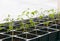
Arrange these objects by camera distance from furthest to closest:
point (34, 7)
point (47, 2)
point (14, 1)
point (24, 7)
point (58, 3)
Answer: point (58, 3) < point (47, 2) < point (34, 7) < point (24, 7) < point (14, 1)

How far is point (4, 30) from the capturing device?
190 cm

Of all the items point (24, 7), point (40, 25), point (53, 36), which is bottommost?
point (53, 36)

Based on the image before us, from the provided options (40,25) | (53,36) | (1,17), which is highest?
(1,17)

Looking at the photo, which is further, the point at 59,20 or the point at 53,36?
the point at 59,20

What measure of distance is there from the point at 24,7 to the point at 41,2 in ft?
1.74

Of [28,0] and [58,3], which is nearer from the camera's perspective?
[28,0]

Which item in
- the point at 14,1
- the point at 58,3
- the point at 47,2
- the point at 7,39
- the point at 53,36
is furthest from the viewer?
the point at 58,3

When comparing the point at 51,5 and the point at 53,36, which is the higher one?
the point at 51,5

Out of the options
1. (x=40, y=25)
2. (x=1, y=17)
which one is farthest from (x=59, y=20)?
(x=1, y=17)

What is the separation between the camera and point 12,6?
2166mm

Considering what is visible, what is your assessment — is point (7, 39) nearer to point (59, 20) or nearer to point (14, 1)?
point (14, 1)

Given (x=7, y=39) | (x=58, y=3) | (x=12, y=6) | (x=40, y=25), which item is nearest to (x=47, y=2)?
(x=58, y=3)

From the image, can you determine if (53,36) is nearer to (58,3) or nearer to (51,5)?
(51,5)

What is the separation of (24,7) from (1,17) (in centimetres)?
56
